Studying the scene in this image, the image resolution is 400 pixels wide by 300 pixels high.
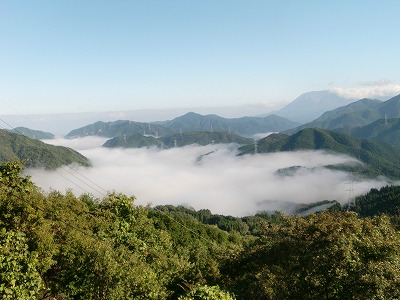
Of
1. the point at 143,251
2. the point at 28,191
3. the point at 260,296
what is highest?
the point at 28,191

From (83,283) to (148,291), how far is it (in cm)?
500

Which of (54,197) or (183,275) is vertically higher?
(54,197)

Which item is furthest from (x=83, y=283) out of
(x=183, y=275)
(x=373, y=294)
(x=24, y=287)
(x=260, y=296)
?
(x=373, y=294)

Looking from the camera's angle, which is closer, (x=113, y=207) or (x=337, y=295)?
(x=337, y=295)

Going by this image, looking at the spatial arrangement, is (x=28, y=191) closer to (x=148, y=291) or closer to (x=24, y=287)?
(x=24, y=287)

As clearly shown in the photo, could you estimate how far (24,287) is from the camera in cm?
1841

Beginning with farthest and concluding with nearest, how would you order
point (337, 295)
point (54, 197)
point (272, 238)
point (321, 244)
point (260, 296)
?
1. point (54, 197)
2. point (272, 238)
3. point (321, 244)
4. point (260, 296)
5. point (337, 295)

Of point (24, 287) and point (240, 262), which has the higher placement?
point (24, 287)

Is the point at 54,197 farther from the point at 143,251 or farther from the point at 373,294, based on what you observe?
the point at 373,294

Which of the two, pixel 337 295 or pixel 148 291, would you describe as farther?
pixel 148 291

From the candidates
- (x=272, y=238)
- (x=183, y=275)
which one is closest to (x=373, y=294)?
(x=272, y=238)

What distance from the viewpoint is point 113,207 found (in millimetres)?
40062

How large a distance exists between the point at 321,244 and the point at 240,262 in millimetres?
8765

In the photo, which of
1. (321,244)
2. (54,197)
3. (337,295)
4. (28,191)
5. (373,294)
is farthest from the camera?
(54,197)
